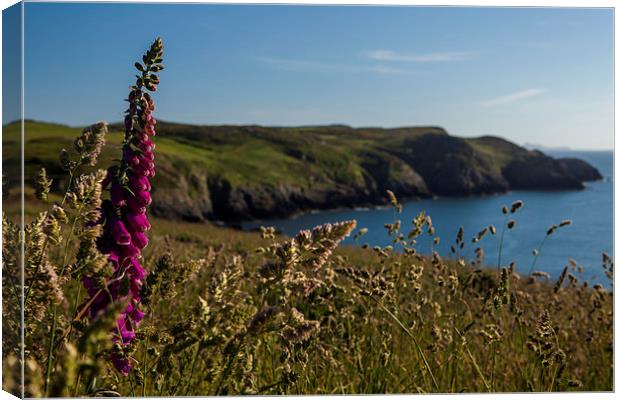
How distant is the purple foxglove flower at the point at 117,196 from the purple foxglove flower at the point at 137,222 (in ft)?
0.22

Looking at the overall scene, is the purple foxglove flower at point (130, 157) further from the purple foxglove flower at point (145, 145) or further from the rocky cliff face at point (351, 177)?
the rocky cliff face at point (351, 177)

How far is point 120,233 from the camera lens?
2.89 metres

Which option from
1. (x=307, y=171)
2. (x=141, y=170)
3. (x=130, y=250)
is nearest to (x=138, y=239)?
(x=130, y=250)

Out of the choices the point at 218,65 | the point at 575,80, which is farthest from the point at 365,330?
the point at 575,80

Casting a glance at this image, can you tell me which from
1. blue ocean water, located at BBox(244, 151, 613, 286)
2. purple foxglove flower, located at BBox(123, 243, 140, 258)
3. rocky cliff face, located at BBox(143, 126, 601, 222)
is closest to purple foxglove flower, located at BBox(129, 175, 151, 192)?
purple foxglove flower, located at BBox(123, 243, 140, 258)

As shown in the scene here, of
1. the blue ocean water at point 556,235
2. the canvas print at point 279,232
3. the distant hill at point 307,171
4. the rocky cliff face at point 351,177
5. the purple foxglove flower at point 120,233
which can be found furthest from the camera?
the rocky cliff face at point 351,177

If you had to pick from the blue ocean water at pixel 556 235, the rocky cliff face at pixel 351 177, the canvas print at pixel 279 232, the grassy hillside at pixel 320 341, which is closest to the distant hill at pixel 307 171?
the rocky cliff face at pixel 351 177

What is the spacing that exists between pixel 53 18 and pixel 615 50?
5.13 m

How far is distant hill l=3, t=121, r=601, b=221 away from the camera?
201 ft

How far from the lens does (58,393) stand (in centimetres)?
123

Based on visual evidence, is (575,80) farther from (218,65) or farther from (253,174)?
(253,174)

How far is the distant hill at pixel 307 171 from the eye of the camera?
61281 millimetres

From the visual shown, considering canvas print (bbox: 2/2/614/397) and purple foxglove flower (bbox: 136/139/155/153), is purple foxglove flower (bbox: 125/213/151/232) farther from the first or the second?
purple foxglove flower (bbox: 136/139/155/153)

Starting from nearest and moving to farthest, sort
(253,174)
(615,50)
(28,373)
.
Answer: (28,373) → (615,50) → (253,174)
